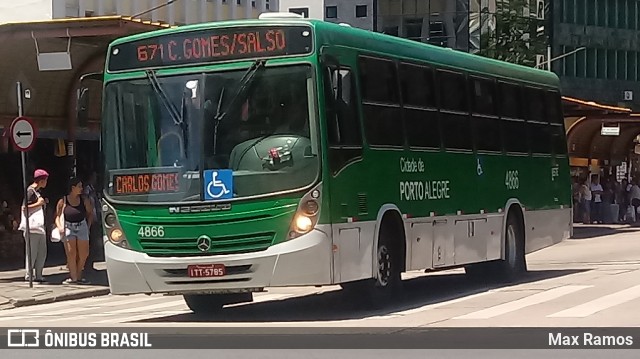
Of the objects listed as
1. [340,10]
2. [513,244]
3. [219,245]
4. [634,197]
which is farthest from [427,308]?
[340,10]

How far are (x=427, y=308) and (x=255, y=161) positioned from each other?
3373 millimetres

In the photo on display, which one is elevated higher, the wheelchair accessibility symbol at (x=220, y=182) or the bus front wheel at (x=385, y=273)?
the wheelchair accessibility symbol at (x=220, y=182)

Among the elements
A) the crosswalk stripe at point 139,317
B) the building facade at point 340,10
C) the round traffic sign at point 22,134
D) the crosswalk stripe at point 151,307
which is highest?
the building facade at point 340,10

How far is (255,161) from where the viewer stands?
14.9m

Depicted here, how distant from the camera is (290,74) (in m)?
15.1

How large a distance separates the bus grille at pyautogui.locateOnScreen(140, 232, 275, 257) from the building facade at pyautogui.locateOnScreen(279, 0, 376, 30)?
244ft

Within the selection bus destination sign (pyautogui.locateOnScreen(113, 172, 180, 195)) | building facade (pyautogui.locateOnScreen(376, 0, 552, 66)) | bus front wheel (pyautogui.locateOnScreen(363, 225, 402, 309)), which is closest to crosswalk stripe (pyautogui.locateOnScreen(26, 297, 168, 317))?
bus destination sign (pyautogui.locateOnScreen(113, 172, 180, 195))

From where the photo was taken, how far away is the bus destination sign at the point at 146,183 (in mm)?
15070

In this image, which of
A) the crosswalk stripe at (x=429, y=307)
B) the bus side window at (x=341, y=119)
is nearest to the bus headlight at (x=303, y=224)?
the bus side window at (x=341, y=119)

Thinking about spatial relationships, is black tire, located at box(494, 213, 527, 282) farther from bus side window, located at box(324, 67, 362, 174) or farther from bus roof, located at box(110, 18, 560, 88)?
bus side window, located at box(324, 67, 362, 174)

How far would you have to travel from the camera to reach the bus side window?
15.1 meters

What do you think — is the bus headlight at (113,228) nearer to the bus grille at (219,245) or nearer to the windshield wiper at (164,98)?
the bus grille at (219,245)

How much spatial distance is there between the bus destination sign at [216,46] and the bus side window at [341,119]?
55 centimetres

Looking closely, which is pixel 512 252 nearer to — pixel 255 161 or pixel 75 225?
pixel 75 225
